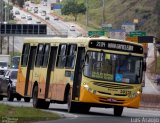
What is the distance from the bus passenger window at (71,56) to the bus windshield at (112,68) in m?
1.15

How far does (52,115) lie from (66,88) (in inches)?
188

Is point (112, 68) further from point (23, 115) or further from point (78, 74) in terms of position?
point (23, 115)

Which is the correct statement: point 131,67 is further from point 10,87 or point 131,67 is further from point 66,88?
point 10,87

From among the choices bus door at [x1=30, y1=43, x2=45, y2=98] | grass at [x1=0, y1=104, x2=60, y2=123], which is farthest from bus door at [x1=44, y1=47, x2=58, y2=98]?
grass at [x1=0, y1=104, x2=60, y2=123]

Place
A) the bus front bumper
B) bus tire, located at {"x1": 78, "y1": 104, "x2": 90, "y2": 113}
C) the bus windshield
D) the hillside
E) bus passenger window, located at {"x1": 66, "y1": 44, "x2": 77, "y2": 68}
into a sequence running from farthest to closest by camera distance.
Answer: the hillside → bus tire, located at {"x1": 78, "y1": 104, "x2": 90, "y2": 113} → bus passenger window, located at {"x1": 66, "y1": 44, "x2": 77, "y2": 68} → the bus windshield → the bus front bumper

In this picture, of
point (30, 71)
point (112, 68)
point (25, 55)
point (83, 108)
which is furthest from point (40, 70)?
point (112, 68)

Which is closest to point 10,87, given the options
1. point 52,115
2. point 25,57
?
point 25,57

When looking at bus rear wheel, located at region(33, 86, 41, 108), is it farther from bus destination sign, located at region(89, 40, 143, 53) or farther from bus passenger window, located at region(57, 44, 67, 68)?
bus destination sign, located at region(89, 40, 143, 53)

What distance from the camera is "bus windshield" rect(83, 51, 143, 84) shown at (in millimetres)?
31922

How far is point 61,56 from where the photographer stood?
113 feet

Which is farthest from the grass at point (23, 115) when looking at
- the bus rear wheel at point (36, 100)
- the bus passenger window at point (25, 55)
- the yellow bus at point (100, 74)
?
the bus passenger window at point (25, 55)

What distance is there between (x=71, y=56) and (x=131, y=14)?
5356 inches

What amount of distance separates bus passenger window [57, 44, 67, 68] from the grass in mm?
4913

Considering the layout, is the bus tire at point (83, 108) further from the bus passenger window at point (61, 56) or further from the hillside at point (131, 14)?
the hillside at point (131, 14)
